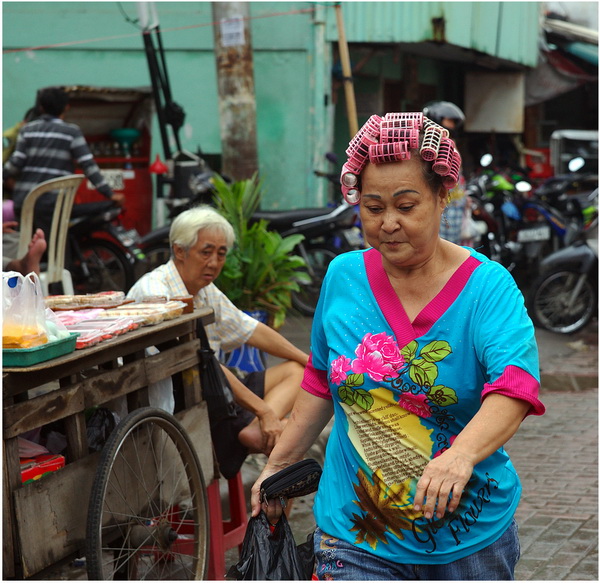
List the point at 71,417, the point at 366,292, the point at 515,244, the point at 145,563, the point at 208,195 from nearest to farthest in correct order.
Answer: the point at 366,292 → the point at 71,417 → the point at 145,563 → the point at 208,195 → the point at 515,244

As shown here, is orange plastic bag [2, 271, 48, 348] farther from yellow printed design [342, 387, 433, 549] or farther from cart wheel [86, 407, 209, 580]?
yellow printed design [342, 387, 433, 549]

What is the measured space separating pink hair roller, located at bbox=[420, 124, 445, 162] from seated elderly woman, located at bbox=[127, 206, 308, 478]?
2.10 m

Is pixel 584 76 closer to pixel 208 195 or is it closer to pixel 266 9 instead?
pixel 266 9

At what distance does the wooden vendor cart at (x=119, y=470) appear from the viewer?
2.90m

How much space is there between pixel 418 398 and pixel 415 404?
0.8 inches

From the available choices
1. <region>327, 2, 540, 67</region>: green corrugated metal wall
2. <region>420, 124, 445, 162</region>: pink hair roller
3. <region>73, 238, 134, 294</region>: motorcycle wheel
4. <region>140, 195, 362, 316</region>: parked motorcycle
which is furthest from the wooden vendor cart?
<region>327, 2, 540, 67</region>: green corrugated metal wall

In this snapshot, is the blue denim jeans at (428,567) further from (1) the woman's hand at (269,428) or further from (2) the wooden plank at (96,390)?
(1) the woman's hand at (269,428)

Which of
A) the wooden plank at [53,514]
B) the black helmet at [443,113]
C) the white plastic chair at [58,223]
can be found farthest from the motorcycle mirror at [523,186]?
the wooden plank at [53,514]

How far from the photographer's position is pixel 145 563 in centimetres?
382

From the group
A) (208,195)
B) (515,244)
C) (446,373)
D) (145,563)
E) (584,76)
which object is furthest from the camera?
(584,76)

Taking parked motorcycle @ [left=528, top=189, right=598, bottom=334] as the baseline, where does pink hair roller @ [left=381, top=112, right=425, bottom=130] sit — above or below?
above

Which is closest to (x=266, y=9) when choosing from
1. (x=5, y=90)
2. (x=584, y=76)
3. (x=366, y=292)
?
(x=5, y=90)

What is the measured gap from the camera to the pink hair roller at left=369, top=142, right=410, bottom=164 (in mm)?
2319

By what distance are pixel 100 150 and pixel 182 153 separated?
163 cm
